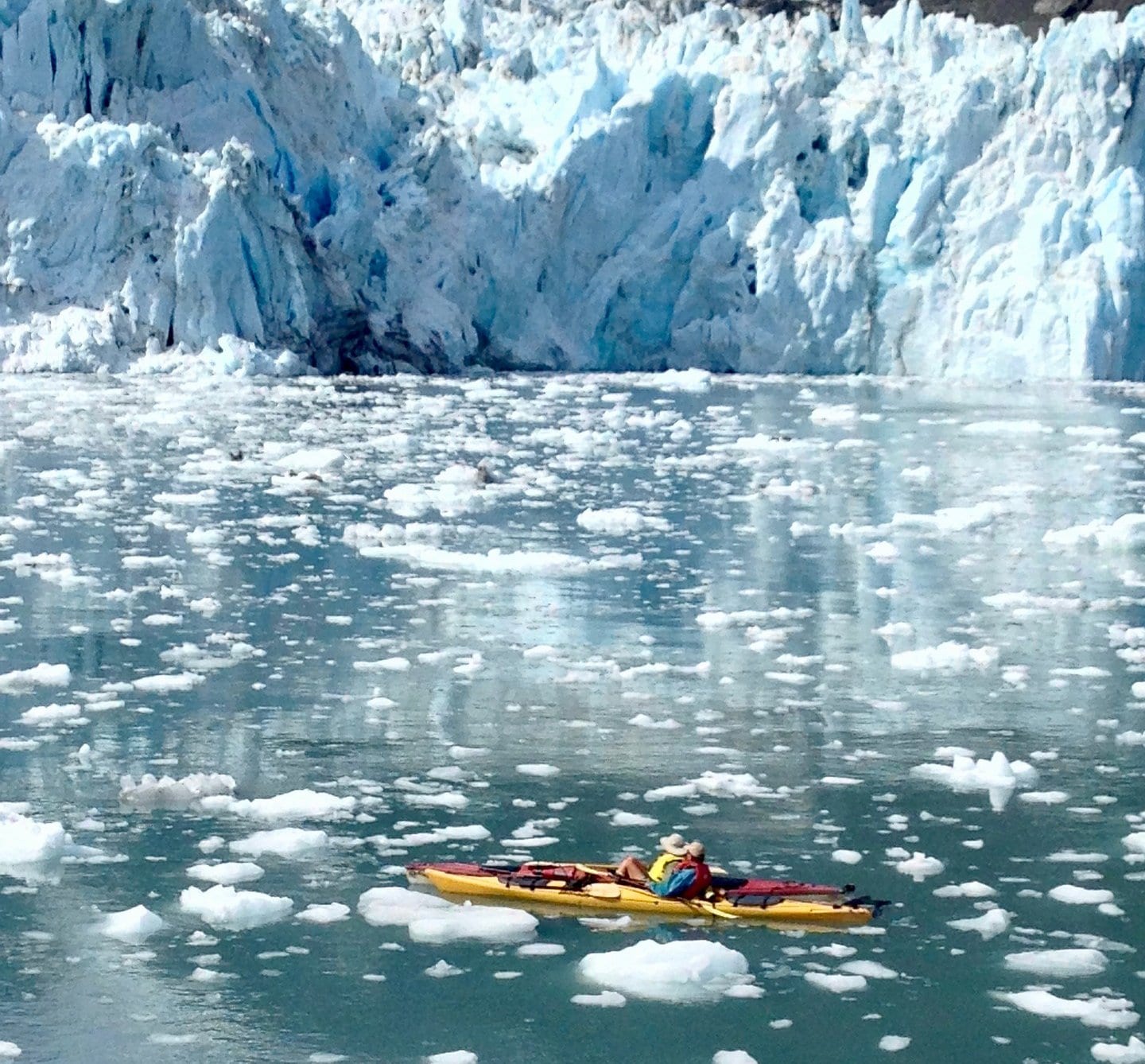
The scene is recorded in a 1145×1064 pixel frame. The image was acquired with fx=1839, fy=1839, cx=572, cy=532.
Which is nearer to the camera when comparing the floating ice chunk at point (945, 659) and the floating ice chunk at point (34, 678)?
→ the floating ice chunk at point (34, 678)

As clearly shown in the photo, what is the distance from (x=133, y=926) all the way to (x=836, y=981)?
176cm

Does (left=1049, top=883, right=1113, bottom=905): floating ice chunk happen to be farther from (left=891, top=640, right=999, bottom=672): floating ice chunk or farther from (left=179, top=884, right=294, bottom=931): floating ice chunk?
(left=891, top=640, right=999, bottom=672): floating ice chunk

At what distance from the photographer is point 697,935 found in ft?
15.8

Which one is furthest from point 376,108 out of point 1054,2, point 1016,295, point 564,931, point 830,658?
point 1054,2

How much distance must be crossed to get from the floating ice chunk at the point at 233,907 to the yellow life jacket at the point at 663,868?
0.98m

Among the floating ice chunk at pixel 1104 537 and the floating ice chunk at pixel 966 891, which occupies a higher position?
the floating ice chunk at pixel 966 891

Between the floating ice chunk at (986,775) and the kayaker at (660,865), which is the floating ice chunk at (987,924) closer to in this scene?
the kayaker at (660,865)

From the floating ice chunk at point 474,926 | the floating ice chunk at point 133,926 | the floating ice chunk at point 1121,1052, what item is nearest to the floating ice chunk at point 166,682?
the floating ice chunk at point 133,926

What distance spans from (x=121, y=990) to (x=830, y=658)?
14.5 ft

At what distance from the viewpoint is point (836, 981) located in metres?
4.43

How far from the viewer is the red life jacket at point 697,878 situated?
4.86 metres

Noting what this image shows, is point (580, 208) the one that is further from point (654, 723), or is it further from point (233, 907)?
point (233, 907)

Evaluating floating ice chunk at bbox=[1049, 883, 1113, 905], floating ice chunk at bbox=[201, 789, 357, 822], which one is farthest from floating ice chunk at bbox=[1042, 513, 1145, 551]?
floating ice chunk at bbox=[201, 789, 357, 822]

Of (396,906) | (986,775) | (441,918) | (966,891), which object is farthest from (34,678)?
A: (966,891)
